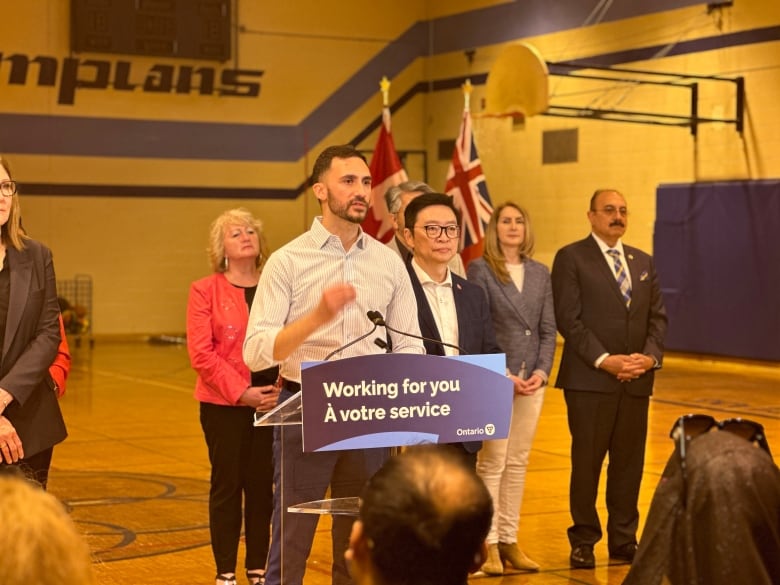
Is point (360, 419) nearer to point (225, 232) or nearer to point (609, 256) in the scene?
point (225, 232)

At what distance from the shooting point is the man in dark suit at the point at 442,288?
505 centimetres

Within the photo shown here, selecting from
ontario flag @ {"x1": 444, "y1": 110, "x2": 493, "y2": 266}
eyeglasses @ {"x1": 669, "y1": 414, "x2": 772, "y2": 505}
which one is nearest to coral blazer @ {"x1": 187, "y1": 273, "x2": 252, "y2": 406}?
eyeglasses @ {"x1": 669, "y1": 414, "x2": 772, "y2": 505}

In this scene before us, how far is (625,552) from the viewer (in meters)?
6.00

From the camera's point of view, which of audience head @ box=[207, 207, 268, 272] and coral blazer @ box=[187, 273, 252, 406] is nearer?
coral blazer @ box=[187, 273, 252, 406]

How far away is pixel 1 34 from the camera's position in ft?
59.0

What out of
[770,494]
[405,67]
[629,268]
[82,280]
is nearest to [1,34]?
[82,280]

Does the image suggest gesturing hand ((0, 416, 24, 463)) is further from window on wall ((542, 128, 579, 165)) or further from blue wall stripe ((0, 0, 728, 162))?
window on wall ((542, 128, 579, 165))

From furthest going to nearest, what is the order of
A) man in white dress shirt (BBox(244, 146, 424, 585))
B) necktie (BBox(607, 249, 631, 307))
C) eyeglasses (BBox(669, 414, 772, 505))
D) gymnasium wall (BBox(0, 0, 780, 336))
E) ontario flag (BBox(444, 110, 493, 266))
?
gymnasium wall (BBox(0, 0, 780, 336)) < ontario flag (BBox(444, 110, 493, 266)) < necktie (BBox(607, 249, 631, 307)) < man in white dress shirt (BBox(244, 146, 424, 585)) < eyeglasses (BBox(669, 414, 772, 505))

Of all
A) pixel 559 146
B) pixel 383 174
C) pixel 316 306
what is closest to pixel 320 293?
pixel 316 306

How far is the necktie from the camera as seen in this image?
618 centimetres

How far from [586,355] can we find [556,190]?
12.4 meters

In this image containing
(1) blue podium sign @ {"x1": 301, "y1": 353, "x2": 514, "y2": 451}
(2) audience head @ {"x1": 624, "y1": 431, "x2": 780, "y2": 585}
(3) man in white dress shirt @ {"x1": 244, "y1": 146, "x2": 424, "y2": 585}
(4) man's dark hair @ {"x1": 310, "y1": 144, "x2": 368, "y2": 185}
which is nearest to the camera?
(2) audience head @ {"x1": 624, "y1": 431, "x2": 780, "y2": 585}

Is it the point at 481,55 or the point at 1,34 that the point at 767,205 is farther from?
the point at 1,34

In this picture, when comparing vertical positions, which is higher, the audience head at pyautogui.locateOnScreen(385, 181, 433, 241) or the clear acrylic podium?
the audience head at pyautogui.locateOnScreen(385, 181, 433, 241)
